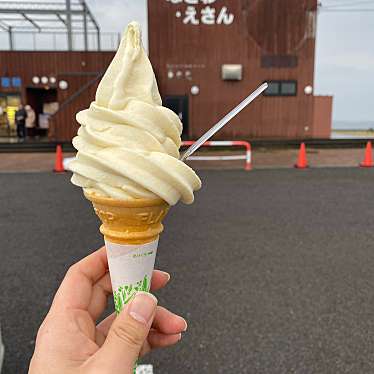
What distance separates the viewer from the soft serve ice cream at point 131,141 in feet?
5.14

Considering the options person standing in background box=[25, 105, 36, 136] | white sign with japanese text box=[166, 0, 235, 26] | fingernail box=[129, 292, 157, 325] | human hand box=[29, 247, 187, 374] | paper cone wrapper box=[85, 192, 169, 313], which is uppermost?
white sign with japanese text box=[166, 0, 235, 26]

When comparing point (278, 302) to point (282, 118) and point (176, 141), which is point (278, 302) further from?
point (282, 118)

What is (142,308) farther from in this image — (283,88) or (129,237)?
(283,88)

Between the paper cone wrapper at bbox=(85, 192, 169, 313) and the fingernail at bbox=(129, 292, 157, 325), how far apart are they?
0.16m

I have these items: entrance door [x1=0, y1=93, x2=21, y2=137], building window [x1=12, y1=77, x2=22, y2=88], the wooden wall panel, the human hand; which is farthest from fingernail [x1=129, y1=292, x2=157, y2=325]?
entrance door [x1=0, y1=93, x2=21, y2=137]

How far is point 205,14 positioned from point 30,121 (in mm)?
11224

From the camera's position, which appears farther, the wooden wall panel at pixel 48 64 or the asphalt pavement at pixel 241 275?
the wooden wall panel at pixel 48 64

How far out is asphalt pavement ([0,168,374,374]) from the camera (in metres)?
3.29

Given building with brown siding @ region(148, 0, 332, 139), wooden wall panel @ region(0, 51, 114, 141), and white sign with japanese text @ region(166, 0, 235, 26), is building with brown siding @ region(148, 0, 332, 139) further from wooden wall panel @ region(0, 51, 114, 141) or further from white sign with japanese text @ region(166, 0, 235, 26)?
wooden wall panel @ region(0, 51, 114, 141)

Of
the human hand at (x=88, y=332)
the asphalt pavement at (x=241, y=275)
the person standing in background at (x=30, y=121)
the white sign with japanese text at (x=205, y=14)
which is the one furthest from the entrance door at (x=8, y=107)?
the human hand at (x=88, y=332)

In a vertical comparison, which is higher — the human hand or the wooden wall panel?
the wooden wall panel

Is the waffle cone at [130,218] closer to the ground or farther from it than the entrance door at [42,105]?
farther from it

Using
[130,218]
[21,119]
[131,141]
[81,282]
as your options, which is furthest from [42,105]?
[130,218]

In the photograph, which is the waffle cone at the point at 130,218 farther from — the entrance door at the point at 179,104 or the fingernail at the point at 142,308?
the entrance door at the point at 179,104
